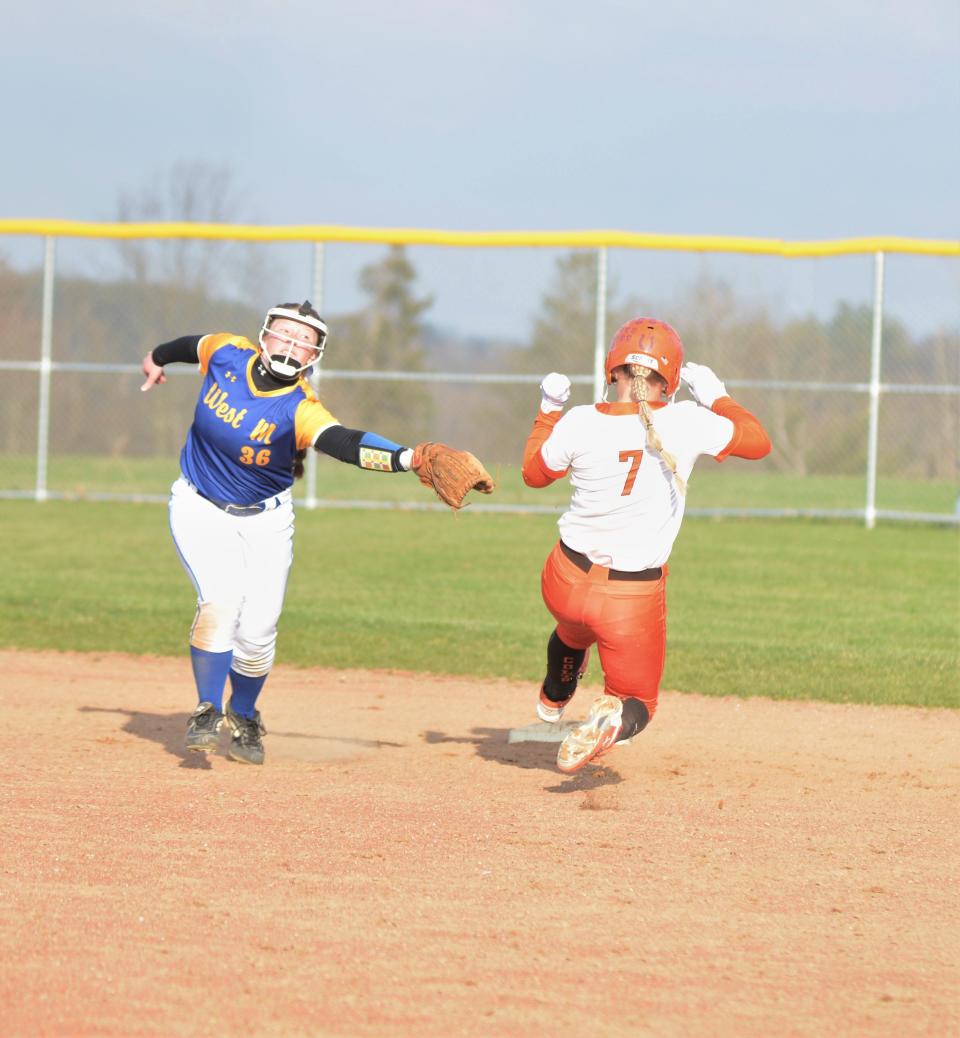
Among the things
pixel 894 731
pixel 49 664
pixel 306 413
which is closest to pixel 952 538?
pixel 894 731

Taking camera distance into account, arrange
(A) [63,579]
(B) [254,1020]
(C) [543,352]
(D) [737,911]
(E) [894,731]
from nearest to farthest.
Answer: (B) [254,1020] < (D) [737,911] < (E) [894,731] < (A) [63,579] < (C) [543,352]

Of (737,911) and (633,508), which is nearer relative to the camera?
(737,911)

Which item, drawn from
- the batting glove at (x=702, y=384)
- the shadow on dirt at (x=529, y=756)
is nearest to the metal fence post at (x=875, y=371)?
the shadow on dirt at (x=529, y=756)

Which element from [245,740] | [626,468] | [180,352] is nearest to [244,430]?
[180,352]

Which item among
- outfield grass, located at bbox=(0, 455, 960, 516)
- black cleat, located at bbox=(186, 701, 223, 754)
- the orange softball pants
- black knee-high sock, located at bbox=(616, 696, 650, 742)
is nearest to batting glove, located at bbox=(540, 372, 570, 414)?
the orange softball pants

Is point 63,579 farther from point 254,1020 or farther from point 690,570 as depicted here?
point 254,1020

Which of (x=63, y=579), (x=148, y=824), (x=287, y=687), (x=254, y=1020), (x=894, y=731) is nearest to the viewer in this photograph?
(x=254, y=1020)

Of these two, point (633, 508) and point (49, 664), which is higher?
point (633, 508)

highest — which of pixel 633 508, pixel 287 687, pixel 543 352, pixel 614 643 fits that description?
pixel 543 352

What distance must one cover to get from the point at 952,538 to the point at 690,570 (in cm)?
388

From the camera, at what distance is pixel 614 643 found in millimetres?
5527

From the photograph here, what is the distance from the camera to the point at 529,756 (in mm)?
6656

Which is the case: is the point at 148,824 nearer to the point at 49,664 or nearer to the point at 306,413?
the point at 306,413

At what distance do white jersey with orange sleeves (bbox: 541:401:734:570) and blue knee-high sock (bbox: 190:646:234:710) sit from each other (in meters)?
1.60
